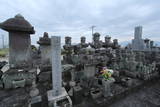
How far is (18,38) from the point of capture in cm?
481

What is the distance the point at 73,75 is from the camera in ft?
14.8

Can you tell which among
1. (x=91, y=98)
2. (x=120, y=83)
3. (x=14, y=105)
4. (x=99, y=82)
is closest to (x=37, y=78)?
(x=14, y=105)

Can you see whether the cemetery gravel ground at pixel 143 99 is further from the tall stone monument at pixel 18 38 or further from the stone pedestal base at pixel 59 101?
the tall stone monument at pixel 18 38

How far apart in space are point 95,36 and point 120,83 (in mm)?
6168

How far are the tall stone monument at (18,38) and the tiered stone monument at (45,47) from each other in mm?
1610

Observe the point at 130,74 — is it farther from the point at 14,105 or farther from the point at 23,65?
the point at 23,65

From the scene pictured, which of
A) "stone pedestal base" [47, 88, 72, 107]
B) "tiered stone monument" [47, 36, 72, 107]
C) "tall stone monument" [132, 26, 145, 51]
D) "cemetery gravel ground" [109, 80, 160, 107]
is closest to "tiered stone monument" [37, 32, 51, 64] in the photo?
"tiered stone monument" [47, 36, 72, 107]

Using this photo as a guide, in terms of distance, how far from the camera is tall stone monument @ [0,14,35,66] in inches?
174

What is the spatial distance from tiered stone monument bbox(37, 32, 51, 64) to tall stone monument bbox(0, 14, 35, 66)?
1.61 m

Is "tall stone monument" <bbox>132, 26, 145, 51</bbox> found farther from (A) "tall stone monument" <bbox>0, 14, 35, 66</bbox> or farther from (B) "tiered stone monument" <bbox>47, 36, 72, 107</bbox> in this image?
(A) "tall stone monument" <bbox>0, 14, 35, 66</bbox>

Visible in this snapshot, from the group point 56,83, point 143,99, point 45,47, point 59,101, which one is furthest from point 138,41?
point 59,101

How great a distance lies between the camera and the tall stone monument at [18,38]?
442 cm

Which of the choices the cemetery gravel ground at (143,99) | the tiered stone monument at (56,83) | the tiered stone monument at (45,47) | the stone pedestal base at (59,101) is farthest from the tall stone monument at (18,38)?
the cemetery gravel ground at (143,99)

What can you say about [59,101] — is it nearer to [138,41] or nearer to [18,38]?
[18,38]
